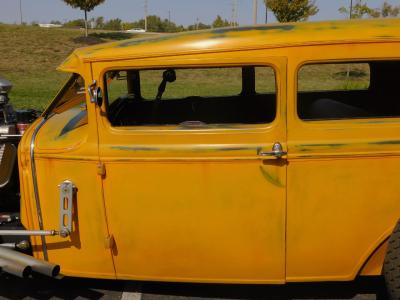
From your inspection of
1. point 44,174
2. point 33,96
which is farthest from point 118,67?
point 33,96

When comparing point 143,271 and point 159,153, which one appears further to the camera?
point 143,271

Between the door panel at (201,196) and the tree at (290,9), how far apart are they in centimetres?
1876

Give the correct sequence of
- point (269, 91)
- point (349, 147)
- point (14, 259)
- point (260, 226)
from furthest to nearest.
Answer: point (269, 91), point (14, 259), point (260, 226), point (349, 147)

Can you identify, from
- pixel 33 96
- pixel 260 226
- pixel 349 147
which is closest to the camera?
pixel 349 147

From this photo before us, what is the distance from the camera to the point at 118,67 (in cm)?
242

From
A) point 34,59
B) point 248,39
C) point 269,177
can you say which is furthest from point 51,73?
point 269,177

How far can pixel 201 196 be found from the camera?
8.08 feet

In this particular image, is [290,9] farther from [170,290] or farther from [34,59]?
[170,290]

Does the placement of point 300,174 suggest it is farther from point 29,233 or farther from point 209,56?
point 29,233

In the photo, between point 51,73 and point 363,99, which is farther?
point 51,73

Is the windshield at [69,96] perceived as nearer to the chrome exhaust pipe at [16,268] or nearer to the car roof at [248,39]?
the car roof at [248,39]

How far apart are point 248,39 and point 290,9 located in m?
18.8

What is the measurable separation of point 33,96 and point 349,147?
10173 mm

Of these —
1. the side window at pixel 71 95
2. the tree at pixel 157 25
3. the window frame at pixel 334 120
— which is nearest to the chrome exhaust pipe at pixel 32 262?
the side window at pixel 71 95
